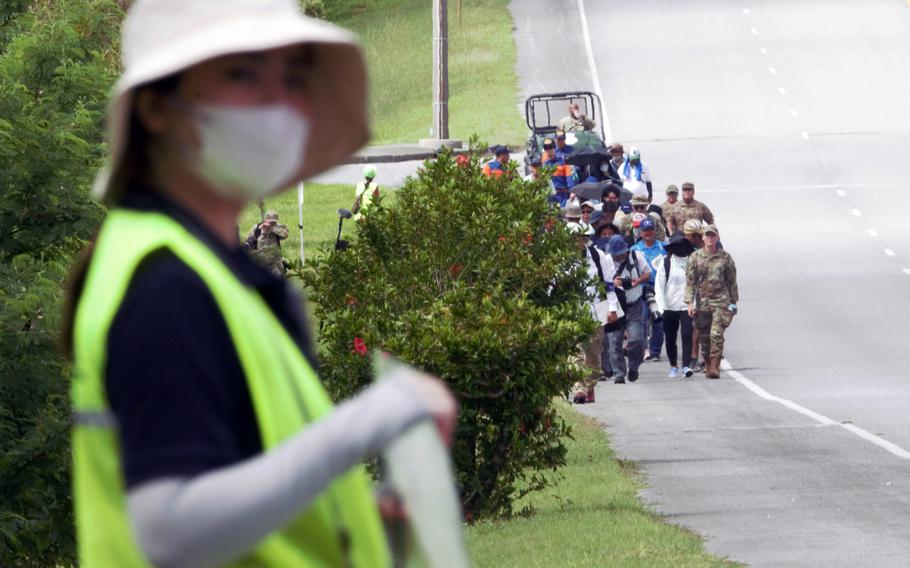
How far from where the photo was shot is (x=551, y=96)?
114 ft

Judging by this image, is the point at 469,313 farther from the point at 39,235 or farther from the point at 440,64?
the point at 440,64

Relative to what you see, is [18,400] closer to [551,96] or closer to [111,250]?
[111,250]

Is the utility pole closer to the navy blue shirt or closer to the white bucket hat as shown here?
the white bucket hat

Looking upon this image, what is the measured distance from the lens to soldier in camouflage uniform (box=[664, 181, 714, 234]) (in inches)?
965

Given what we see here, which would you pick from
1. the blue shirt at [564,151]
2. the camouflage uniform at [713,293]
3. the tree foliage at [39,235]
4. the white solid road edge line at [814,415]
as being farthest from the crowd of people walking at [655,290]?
the tree foliage at [39,235]

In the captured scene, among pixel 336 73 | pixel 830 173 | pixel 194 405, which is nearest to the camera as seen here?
pixel 194 405

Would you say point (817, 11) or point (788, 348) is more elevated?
point (817, 11)

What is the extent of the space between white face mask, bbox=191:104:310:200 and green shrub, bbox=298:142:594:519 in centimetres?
977

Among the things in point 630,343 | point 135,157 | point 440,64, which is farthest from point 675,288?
point 135,157

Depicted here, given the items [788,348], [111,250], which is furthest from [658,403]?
[111,250]

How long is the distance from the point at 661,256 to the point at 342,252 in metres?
9.75

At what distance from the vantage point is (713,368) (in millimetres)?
21828

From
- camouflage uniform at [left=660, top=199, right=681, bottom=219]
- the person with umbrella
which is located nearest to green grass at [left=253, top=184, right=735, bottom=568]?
the person with umbrella

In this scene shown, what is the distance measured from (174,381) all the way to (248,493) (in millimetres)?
155
